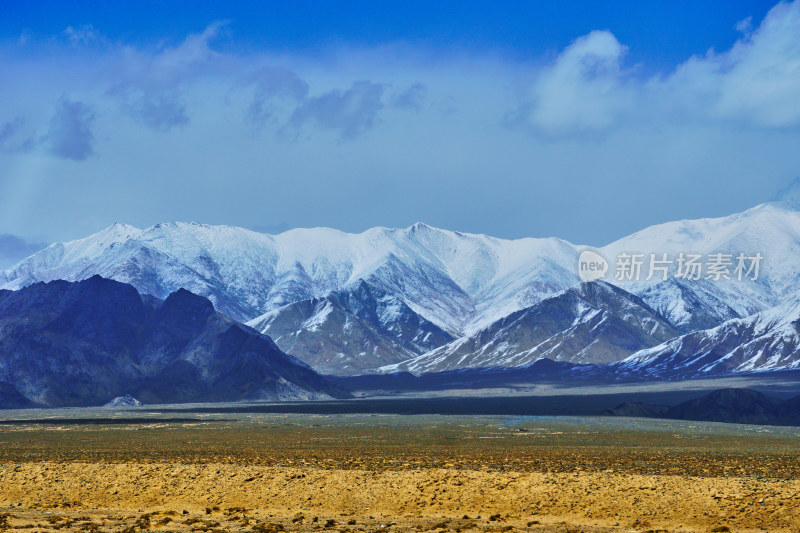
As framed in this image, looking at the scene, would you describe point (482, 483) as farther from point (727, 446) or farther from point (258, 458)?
point (727, 446)

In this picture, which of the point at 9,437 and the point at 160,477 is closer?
the point at 160,477

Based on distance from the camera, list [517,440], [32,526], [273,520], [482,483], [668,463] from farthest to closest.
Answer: [517,440] → [668,463] → [482,483] → [273,520] → [32,526]

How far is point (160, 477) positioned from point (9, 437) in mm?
77983

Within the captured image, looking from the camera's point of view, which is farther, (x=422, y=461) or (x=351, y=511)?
(x=422, y=461)

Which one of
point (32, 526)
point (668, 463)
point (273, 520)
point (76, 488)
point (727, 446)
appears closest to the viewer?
point (32, 526)

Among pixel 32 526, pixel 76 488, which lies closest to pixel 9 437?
pixel 76 488

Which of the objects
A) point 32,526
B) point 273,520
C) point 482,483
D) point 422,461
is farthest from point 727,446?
point 32,526

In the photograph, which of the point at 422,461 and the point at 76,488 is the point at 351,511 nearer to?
the point at 76,488

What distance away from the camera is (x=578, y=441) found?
101438mm

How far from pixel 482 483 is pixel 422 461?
23413 mm

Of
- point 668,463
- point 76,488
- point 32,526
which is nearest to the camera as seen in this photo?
point 32,526

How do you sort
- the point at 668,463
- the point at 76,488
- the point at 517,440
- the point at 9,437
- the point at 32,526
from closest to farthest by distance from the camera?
the point at 32,526, the point at 76,488, the point at 668,463, the point at 517,440, the point at 9,437

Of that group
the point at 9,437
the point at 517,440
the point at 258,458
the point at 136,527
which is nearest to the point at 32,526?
the point at 136,527

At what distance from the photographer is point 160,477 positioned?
43969mm
